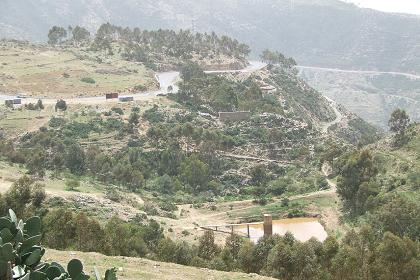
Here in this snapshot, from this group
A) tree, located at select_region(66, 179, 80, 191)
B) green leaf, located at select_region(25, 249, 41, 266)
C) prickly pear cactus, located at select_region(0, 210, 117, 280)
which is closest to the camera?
prickly pear cactus, located at select_region(0, 210, 117, 280)

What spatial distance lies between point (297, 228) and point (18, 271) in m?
44.7

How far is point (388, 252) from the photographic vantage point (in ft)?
82.3

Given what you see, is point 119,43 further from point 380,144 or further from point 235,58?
point 380,144

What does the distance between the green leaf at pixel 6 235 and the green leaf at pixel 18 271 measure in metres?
0.48

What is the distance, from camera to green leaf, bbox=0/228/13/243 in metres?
8.61

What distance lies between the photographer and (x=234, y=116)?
82.1 meters

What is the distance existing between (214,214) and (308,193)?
41.1 feet

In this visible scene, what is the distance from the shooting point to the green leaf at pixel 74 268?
8.78m

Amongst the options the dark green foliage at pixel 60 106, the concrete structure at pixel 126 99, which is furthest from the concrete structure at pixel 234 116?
the dark green foliage at pixel 60 106

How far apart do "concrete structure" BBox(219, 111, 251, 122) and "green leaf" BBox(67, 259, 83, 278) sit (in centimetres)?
7257

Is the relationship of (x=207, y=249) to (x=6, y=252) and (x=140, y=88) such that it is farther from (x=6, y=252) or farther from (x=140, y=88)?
→ (x=140, y=88)

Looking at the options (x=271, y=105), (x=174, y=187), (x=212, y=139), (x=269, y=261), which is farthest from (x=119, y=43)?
(x=269, y=261)

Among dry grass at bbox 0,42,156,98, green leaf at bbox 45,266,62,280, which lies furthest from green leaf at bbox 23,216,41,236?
dry grass at bbox 0,42,156,98

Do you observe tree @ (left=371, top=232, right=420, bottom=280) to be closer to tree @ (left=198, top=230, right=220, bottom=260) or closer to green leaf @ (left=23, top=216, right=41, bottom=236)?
tree @ (left=198, top=230, right=220, bottom=260)
